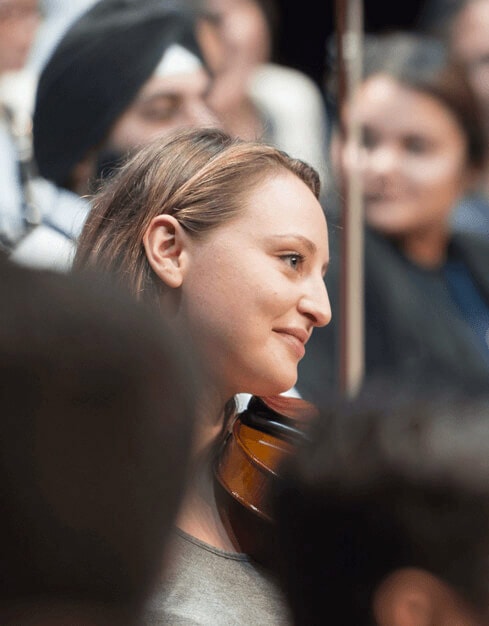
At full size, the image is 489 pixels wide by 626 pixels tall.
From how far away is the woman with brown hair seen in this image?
105cm

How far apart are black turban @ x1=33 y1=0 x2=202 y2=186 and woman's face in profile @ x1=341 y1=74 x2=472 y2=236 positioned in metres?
0.58

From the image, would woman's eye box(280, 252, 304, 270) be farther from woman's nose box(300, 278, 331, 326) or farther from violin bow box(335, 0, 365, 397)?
violin bow box(335, 0, 365, 397)

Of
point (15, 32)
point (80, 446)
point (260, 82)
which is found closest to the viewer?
point (80, 446)

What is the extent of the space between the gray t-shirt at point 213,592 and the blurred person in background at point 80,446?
0.27 metres

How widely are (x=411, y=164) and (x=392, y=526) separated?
174cm

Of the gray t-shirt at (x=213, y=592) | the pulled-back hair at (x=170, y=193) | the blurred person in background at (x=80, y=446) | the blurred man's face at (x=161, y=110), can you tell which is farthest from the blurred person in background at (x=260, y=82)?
the blurred person in background at (x=80, y=446)

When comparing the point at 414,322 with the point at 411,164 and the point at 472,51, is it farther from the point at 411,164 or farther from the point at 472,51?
the point at 472,51

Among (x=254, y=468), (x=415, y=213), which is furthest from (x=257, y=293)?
(x=415, y=213)

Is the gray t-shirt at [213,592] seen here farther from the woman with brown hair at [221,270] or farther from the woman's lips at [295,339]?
the woman's lips at [295,339]

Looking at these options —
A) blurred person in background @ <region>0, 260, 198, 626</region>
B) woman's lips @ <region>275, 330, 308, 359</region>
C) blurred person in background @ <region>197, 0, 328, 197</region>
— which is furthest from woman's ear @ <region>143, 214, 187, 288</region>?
blurred person in background @ <region>197, 0, 328, 197</region>

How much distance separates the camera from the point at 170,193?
1.11 metres

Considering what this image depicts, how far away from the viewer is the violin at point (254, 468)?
1.03 meters

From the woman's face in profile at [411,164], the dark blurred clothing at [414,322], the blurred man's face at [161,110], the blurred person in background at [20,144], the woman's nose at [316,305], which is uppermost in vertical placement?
the woman's nose at [316,305]

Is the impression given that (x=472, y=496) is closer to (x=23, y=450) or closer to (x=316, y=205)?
(x=23, y=450)
